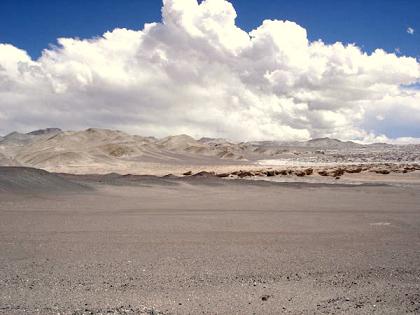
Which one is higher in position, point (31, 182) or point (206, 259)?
point (31, 182)

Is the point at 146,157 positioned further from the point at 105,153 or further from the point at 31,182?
the point at 31,182

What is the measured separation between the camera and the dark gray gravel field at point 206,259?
7.70 metres

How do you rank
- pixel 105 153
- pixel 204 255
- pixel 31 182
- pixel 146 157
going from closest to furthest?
pixel 204 255 < pixel 31 182 < pixel 146 157 < pixel 105 153

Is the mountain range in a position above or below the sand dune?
above

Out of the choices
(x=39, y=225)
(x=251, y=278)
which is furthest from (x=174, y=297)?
(x=39, y=225)

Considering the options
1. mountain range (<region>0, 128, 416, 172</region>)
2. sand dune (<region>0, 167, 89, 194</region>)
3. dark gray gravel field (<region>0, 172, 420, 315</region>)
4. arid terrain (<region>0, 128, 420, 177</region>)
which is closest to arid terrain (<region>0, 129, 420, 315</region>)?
dark gray gravel field (<region>0, 172, 420, 315</region>)

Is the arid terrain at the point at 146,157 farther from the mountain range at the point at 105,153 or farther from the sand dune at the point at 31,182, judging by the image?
the sand dune at the point at 31,182

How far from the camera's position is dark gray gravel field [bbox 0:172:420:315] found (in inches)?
303

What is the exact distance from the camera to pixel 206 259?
412 inches

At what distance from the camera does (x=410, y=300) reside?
7.92m

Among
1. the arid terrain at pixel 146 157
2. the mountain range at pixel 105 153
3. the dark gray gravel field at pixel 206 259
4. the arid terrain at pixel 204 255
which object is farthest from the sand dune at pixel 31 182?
the mountain range at pixel 105 153

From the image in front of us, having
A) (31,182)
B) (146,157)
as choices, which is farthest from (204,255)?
(146,157)

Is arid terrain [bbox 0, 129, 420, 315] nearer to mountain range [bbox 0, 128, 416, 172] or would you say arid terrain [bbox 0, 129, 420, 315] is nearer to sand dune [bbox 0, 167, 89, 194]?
sand dune [bbox 0, 167, 89, 194]

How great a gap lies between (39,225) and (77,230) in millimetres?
1565
